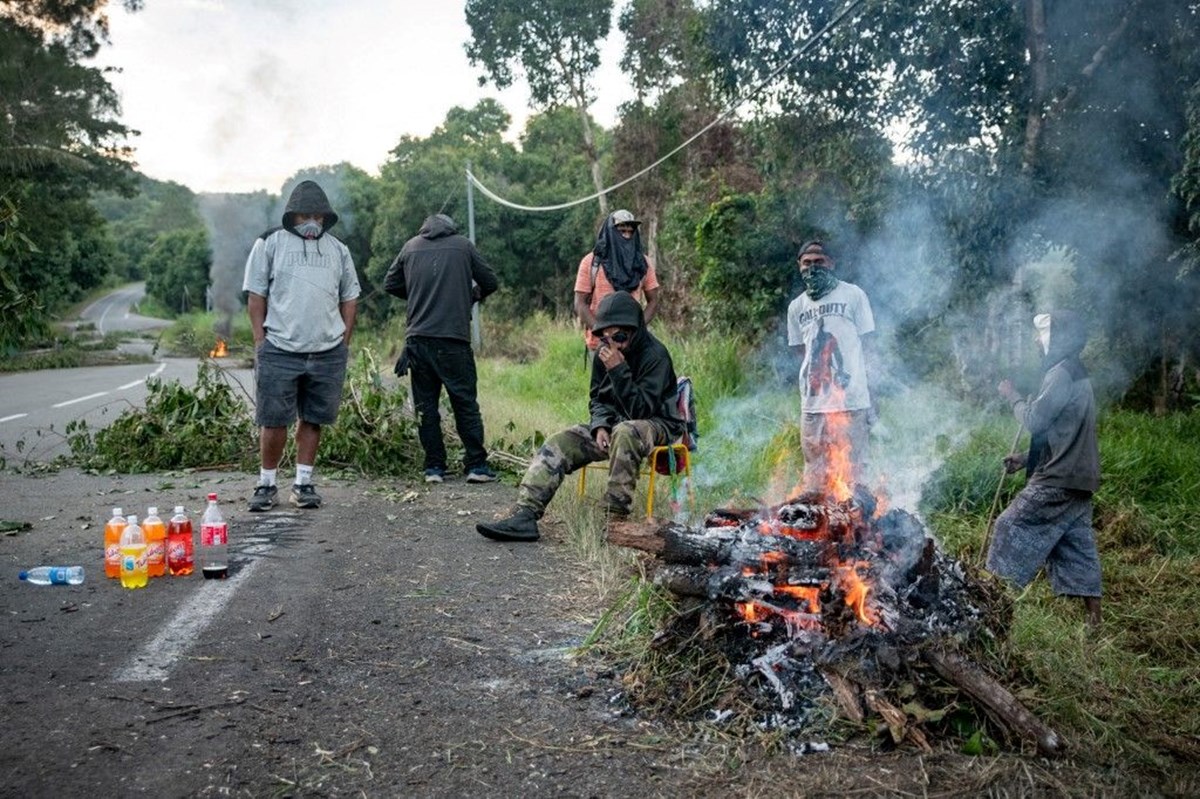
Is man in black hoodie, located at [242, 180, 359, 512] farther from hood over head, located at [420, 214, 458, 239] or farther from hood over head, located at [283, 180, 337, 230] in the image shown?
hood over head, located at [420, 214, 458, 239]

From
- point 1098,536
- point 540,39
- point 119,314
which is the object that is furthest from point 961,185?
point 119,314

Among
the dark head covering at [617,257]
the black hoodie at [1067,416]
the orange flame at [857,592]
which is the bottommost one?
the orange flame at [857,592]

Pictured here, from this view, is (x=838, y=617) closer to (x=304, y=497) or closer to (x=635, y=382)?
(x=635, y=382)

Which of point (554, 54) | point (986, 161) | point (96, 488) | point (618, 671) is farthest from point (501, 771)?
point (554, 54)

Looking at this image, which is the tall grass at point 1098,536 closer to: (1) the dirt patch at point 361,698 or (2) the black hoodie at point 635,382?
(1) the dirt patch at point 361,698

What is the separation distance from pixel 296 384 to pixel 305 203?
1.30 meters

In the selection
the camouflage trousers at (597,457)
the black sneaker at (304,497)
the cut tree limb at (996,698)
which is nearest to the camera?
the cut tree limb at (996,698)

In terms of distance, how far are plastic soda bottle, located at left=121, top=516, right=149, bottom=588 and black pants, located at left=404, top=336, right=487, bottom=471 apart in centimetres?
317

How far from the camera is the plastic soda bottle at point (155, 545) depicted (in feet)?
17.3

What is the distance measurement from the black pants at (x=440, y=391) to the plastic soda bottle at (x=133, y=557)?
317cm

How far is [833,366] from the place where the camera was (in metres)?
6.60

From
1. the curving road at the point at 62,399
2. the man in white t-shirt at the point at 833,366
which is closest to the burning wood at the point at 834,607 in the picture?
the man in white t-shirt at the point at 833,366

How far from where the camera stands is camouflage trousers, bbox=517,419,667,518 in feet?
20.1

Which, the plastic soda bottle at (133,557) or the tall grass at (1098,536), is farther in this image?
the plastic soda bottle at (133,557)
